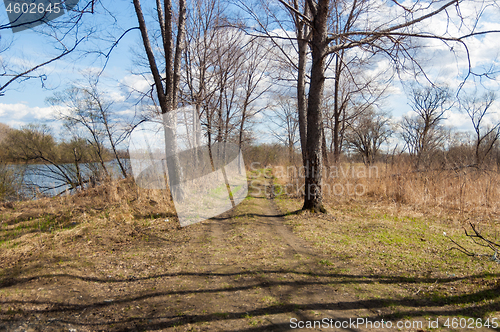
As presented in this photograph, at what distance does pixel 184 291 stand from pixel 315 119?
533 centimetres

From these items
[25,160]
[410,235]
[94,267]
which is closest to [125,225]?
[94,267]

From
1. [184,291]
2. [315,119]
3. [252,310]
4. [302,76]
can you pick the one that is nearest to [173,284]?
[184,291]

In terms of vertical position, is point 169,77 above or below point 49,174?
above

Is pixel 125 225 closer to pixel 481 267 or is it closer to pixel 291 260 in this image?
pixel 291 260

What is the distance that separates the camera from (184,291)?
10.6 feet

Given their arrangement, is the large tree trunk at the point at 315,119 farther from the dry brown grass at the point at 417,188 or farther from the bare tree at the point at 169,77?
the bare tree at the point at 169,77

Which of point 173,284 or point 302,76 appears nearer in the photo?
point 173,284

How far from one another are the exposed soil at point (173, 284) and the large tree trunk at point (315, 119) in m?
2.03

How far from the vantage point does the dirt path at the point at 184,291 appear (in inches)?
103

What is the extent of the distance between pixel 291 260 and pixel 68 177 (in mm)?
13494

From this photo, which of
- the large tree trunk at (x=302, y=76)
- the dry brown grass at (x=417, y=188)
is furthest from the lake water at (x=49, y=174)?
the dry brown grass at (x=417, y=188)

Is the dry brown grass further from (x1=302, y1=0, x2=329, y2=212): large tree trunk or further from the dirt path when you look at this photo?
the dirt path

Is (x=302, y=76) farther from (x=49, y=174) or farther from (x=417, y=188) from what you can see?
(x=49, y=174)

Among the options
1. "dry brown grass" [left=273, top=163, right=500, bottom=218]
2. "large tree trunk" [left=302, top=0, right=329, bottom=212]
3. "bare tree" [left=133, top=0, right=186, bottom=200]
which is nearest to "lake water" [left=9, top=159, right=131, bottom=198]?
"bare tree" [left=133, top=0, right=186, bottom=200]
